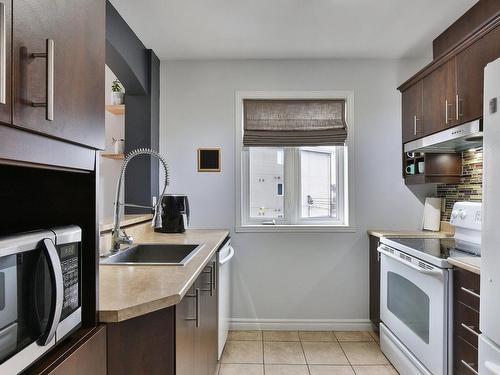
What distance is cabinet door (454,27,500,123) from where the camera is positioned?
1.87 m

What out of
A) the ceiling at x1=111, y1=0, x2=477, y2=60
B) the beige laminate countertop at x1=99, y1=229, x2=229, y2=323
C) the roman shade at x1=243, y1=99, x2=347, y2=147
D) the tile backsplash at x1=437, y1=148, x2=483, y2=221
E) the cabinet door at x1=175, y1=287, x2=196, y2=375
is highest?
the ceiling at x1=111, y1=0, x2=477, y2=60

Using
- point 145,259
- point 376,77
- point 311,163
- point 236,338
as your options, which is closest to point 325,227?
point 311,163

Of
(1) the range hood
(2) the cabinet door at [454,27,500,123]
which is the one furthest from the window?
(2) the cabinet door at [454,27,500,123]

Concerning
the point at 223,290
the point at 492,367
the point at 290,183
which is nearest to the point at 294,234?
the point at 290,183

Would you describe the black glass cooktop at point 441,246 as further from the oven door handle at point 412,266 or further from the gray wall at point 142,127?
the gray wall at point 142,127

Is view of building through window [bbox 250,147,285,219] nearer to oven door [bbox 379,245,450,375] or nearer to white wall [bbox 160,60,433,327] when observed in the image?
white wall [bbox 160,60,433,327]

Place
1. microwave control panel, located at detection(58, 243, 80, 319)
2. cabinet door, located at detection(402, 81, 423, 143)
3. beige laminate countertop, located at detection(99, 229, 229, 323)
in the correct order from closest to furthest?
microwave control panel, located at detection(58, 243, 80, 319), beige laminate countertop, located at detection(99, 229, 229, 323), cabinet door, located at detection(402, 81, 423, 143)

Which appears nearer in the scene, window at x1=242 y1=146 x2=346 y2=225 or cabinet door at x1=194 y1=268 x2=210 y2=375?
cabinet door at x1=194 y1=268 x2=210 y2=375

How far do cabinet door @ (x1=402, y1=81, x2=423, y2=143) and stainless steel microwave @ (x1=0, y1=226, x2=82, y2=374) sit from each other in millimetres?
2653

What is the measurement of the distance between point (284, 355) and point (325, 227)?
112 centimetres

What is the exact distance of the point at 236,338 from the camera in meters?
2.95

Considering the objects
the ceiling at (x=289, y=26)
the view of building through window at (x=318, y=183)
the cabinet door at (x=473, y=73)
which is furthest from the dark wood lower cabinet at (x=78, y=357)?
the view of building through window at (x=318, y=183)

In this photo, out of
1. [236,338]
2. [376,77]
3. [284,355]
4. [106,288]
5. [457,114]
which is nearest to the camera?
[106,288]

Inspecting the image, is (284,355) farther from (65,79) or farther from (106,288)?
(65,79)
